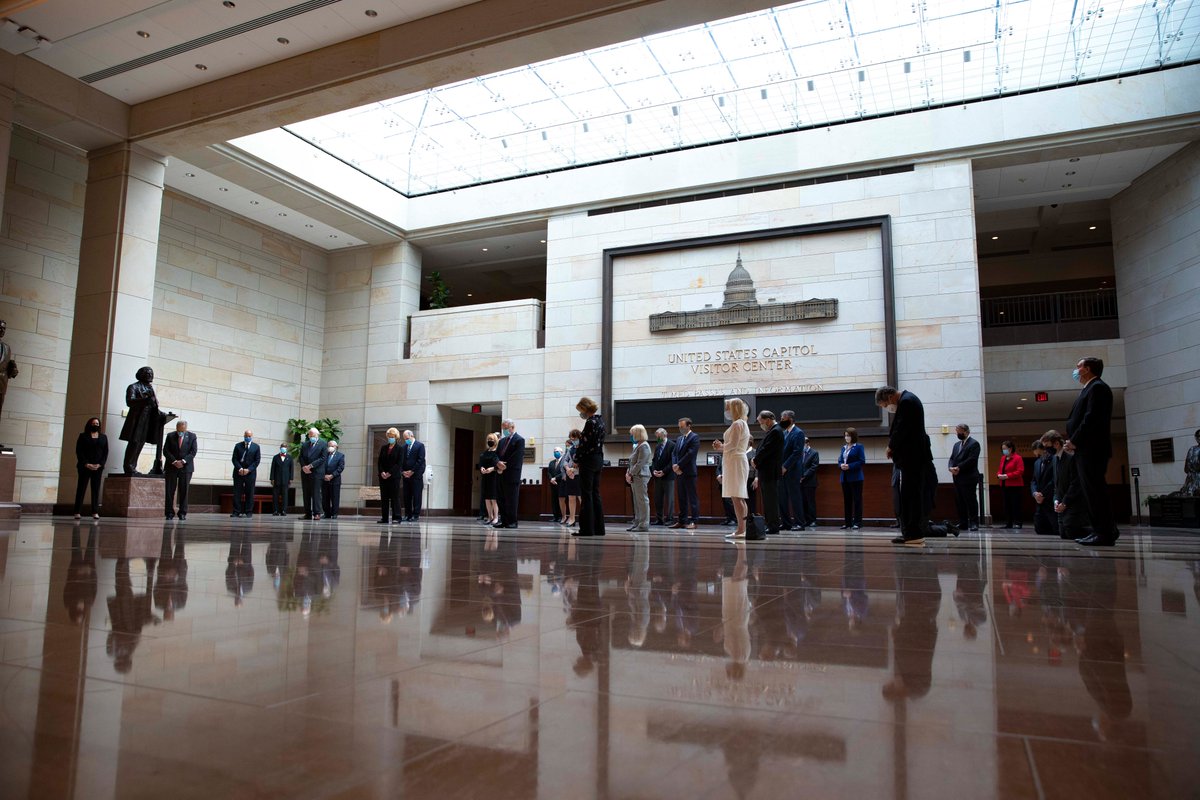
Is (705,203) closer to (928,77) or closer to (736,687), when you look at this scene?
(928,77)

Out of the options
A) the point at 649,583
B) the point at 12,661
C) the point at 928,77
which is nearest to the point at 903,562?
the point at 649,583

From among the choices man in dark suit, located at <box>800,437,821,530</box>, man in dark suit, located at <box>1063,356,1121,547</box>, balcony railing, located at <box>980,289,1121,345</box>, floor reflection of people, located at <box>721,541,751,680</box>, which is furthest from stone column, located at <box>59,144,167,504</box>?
balcony railing, located at <box>980,289,1121,345</box>

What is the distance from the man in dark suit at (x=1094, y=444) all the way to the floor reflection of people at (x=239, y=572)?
684 centimetres

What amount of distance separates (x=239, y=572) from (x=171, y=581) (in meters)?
0.47

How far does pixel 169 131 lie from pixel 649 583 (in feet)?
45.1

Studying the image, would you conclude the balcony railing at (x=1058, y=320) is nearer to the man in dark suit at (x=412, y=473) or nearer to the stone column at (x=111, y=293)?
the man in dark suit at (x=412, y=473)

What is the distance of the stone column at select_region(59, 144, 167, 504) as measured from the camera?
13023 mm

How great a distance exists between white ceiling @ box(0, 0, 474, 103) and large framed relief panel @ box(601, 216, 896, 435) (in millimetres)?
8228

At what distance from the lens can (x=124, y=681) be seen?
161 cm

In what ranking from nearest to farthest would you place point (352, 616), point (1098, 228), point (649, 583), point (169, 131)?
point (352, 616) < point (649, 583) < point (169, 131) < point (1098, 228)

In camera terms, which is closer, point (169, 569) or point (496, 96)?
point (169, 569)

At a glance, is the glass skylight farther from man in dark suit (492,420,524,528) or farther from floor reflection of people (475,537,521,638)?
floor reflection of people (475,537,521,638)

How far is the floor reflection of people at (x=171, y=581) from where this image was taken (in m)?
2.69

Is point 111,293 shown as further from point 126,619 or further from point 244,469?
point 126,619
